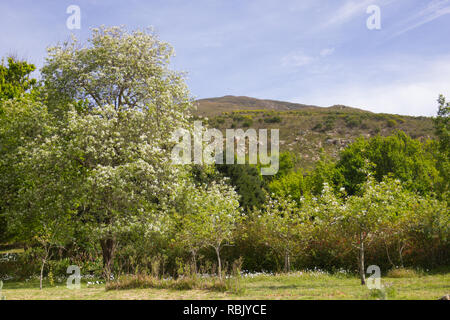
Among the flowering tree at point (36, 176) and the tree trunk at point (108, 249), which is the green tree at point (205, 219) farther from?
the flowering tree at point (36, 176)

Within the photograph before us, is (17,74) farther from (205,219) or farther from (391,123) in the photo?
(391,123)

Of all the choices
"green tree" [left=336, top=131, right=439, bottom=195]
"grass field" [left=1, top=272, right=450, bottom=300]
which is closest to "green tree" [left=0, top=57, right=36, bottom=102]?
"grass field" [left=1, top=272, right=450, bottom=300]

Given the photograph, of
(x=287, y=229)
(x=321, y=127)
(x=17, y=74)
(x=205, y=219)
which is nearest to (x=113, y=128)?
(x=205, y=219)

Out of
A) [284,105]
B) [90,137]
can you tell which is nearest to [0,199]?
[90,137]

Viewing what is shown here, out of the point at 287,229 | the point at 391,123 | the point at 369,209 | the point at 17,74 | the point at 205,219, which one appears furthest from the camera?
the point at 391,123

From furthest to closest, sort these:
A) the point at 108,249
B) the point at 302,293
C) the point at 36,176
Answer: the point at 108,249, the point at 36,176, the point at 302,293

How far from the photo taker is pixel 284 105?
16362 cm

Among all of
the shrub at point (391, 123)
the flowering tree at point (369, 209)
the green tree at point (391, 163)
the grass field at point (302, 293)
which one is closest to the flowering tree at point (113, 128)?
the grass field at point (302, 293)

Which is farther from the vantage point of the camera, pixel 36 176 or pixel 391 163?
pixel 391 163

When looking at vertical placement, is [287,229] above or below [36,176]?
below

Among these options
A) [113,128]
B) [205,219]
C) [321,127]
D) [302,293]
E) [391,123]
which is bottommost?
[302,293]
